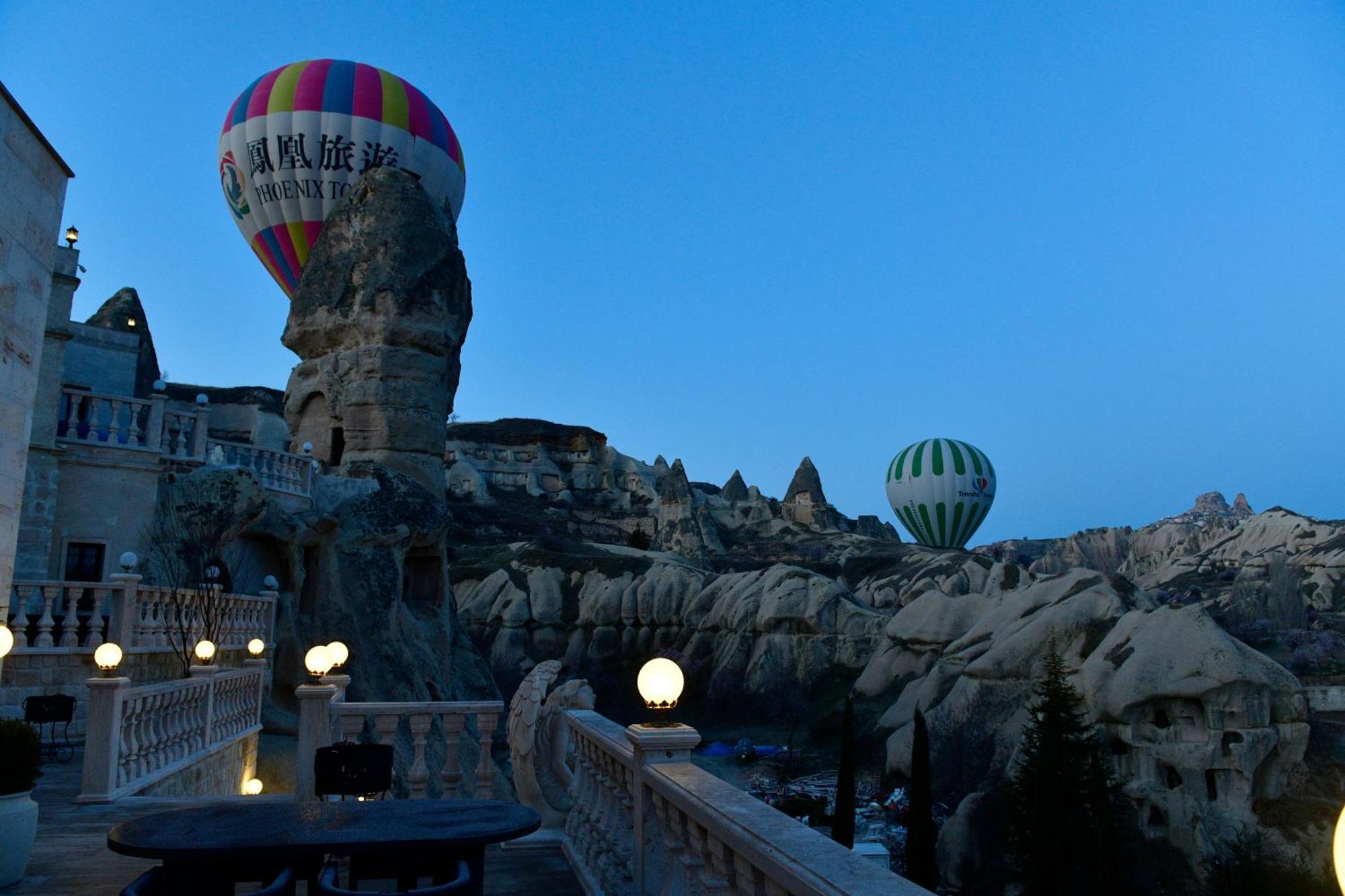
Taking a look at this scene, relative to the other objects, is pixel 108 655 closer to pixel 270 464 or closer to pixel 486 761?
pixel 486 761

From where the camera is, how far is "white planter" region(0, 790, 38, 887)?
537 centimetres

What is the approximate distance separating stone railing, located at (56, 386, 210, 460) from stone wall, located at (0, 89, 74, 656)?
859 centimetres

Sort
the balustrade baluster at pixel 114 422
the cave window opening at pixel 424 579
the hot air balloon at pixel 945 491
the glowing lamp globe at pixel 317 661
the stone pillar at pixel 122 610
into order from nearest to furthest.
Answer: the glowing lamp globe at pixel 317 661, the stone pillar at pixel 122 610, the balustrade baluster at pixel 114 422, the cave window opening at pixel 424 579, the hot air balloon at pixel 945 491

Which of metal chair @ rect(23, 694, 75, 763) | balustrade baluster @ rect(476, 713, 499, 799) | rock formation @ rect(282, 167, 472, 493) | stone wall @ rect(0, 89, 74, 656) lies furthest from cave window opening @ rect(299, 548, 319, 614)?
balustrade baluster @ rect(476, 713, 499, 799)

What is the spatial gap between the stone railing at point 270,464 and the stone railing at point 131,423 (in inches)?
39.8

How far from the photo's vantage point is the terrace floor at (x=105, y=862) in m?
5.71

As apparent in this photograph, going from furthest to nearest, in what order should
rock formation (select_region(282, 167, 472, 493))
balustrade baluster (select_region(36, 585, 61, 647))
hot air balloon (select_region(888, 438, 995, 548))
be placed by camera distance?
hot air balloon (select_region(888, 438, 995, 548)) < rock formation (select_region(282, 167, 472, 493)) < balustrade baluster (select_region(36, 585, 61, 647))

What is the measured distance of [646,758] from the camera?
15.3 feet

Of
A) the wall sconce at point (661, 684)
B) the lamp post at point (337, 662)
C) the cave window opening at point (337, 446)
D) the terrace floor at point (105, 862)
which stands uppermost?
the cave window opening at point (337, 446)

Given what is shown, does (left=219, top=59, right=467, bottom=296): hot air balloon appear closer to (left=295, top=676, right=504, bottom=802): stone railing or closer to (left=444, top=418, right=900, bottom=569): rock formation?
(left=295, top=676, right=504, bottom=802): stone railing

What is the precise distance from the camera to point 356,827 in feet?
13.4

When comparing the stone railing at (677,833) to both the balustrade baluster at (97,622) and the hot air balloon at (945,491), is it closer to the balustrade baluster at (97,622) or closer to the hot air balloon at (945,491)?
the balustrade baluster at (97,622)

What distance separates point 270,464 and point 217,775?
1098 centimetres

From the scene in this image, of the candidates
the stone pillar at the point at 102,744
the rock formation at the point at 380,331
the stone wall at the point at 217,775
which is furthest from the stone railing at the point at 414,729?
the rock formation at the point at 380,331
